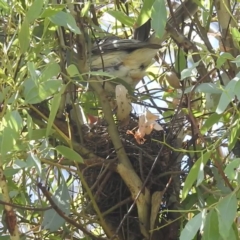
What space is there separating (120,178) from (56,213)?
38 centimetres

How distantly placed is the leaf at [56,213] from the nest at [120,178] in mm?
174

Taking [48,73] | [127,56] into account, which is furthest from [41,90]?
[127,56]

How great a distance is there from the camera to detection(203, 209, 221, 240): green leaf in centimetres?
113

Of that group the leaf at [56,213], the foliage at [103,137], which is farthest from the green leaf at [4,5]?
the leaf at [56,213]

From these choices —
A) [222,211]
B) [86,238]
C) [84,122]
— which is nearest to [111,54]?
[84,122]

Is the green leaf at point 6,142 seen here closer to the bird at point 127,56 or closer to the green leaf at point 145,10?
the green leaf at point 145,10

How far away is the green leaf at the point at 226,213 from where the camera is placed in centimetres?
106

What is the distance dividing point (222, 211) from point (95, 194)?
Answer: 0.67 metres

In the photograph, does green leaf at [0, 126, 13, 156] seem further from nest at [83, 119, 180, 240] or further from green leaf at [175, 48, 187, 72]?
green leaf at [175, 48, 187, 72]

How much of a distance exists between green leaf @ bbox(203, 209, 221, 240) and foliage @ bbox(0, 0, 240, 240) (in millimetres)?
115

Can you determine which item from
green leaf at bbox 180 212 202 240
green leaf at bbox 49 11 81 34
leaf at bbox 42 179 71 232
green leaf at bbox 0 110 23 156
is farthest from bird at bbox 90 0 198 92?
green leaf at bbox 180 212 202 240

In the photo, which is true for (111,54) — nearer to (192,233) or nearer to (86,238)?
(86,238)

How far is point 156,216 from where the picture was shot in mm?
1691

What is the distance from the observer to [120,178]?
185 centimetres
